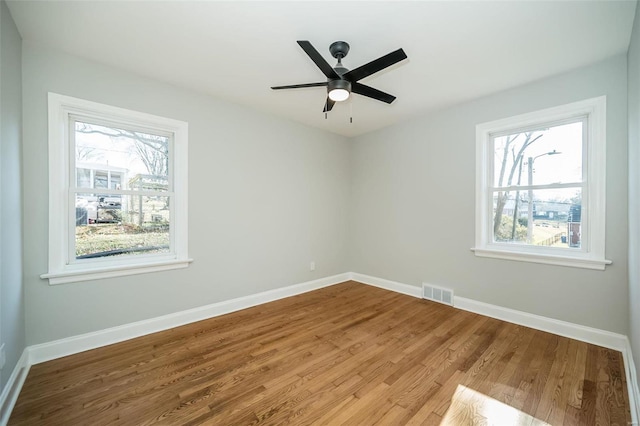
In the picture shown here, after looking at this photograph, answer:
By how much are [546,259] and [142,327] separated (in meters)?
4.19

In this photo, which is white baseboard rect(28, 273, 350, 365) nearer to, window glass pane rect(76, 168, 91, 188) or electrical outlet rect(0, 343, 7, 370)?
electrical outlet rect(0, 343, 7, 370)

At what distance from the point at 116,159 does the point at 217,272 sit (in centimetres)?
159

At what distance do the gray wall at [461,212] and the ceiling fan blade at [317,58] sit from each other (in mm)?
2197

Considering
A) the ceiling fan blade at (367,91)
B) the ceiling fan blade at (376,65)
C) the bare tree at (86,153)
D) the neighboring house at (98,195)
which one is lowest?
the neighboring house at (98,195)

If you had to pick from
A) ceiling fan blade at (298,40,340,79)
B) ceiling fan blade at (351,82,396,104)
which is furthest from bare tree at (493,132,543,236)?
ceiling fan blade at (298,40,340,79)

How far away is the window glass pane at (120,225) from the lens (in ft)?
8.11

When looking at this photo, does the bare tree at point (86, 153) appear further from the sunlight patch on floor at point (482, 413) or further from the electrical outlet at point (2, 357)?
the sunlight patch on floor at point (482, 413)

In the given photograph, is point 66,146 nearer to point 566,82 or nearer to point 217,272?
point 217,272

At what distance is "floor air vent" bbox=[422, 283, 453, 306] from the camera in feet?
11.4

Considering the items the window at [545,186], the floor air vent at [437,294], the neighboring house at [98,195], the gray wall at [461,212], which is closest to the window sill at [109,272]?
the neighboring house at [98,195]

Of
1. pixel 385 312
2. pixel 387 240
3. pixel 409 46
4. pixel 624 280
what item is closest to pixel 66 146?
pixel 409 46

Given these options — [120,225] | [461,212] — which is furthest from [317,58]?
[461,212]

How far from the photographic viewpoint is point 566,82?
8.55ft

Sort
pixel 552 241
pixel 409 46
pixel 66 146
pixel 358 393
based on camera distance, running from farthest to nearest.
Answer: pixel 552 241 → pixel 66 146 → pixel 409 46 → pixel 358 393
